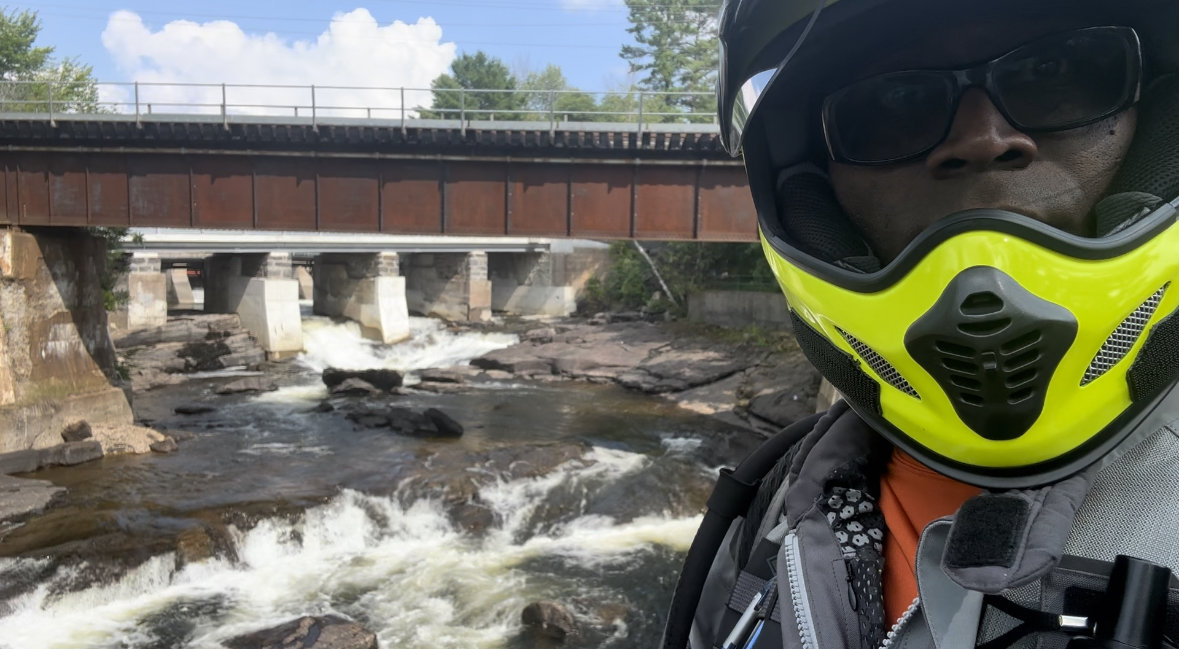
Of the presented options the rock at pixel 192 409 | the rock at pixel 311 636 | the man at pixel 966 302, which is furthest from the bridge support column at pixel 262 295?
the man at pixel 966 302

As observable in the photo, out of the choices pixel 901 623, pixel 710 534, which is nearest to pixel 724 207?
pixel 710 534

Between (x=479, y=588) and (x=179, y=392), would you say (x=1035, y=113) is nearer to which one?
(x=479, y=588)

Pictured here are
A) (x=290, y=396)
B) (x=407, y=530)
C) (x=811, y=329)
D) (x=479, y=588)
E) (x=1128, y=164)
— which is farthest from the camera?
(x=290, y=396)

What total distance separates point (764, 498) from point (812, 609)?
0.51m

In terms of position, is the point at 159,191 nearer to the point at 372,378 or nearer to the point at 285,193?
the point at 285,193

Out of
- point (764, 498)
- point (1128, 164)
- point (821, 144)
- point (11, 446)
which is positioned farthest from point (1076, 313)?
point (11, 446)

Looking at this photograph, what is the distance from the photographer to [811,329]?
1.41 m

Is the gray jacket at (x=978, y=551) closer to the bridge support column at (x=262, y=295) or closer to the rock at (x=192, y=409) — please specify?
the rock at (x=192, y=409)

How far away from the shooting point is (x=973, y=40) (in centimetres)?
131

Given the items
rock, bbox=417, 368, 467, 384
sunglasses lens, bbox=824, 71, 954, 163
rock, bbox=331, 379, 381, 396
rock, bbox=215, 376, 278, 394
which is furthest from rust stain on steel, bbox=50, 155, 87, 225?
sunglasses lens, bbox=824, 71, 954, 163

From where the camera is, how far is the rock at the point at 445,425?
19219mm

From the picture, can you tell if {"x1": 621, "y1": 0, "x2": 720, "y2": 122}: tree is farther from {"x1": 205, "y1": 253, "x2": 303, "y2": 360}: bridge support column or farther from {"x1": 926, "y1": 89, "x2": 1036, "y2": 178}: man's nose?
{"x1": 926, "y1": 89, "x2": 1036, "y2": 178}: man's nose

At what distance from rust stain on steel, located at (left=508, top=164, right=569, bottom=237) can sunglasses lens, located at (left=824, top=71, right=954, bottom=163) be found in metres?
15.0

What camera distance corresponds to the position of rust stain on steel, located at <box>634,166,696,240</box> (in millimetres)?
16141
